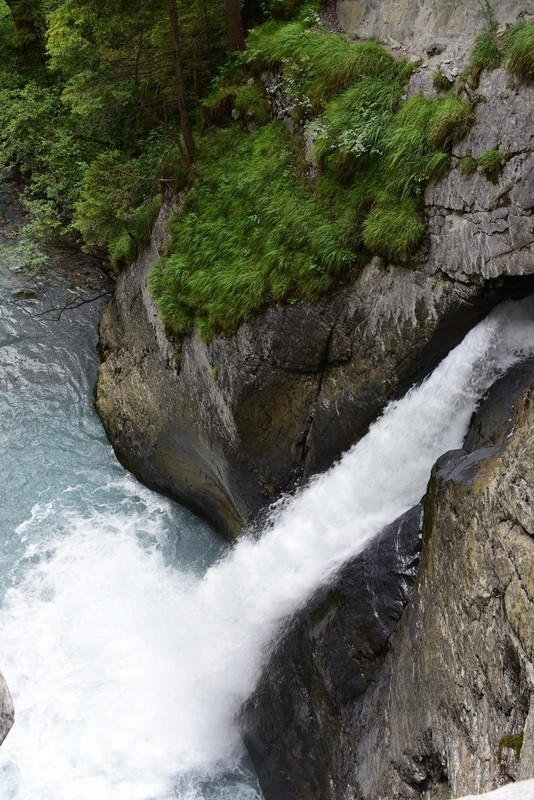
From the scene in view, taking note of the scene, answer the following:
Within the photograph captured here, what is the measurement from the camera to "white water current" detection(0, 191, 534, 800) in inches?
282

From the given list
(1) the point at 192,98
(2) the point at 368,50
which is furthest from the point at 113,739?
(1) the point at 192,98

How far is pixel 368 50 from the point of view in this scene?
27.6 feet

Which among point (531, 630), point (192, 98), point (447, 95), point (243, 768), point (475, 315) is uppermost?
point (192, 98)

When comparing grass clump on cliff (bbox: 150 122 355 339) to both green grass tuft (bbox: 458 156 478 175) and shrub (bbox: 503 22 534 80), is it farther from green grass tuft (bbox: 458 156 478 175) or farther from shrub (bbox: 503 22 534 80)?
shrub (bbox: 503 22 534 80)

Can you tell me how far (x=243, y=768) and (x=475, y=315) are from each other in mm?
6887

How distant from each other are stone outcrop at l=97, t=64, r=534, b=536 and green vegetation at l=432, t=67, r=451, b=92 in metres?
0.72

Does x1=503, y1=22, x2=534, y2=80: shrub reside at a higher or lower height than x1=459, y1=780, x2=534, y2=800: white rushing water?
higher

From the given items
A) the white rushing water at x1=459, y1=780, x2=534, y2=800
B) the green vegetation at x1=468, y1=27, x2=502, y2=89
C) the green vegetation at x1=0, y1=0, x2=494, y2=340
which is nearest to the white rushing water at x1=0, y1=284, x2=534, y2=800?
the green vegetation at x1=0, y1=0, x2=494, y2=340

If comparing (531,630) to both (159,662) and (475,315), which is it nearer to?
(475,315)

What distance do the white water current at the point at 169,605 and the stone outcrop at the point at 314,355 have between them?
437mm

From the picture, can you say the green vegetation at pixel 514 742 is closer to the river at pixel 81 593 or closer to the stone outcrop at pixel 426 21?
the river at pixel 81 593

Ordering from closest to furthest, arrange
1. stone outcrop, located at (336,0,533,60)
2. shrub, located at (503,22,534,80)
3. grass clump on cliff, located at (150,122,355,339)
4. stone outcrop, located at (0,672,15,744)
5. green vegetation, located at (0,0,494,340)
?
1. stone outcrop, located at (0,672,15,744)
2. shrub, located at (503,22,534,80)
3. stone outcrop, located at (336,0,533,60)
4. green vegetation, located at (0,0,494,340)
5. grass clump on cliff, located at (150,122,355,339)

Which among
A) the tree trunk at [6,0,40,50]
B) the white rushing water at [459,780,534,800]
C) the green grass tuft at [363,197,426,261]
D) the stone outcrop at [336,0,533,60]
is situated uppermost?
the tree trunk at [6,0,40,50]

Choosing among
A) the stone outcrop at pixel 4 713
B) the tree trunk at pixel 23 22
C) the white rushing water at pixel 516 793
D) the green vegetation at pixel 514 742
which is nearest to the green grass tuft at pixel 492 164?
the green vegetation at pixel 514 742
